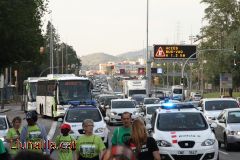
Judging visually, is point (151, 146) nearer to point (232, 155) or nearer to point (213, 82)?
point (232, 155)

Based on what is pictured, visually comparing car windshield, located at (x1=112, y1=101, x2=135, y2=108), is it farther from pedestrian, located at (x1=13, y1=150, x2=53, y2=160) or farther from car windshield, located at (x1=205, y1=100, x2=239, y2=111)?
pedestrian, located at (x1=13, y1=150, x2=53, y2=160)

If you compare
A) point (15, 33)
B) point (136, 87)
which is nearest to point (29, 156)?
point (15, 33)

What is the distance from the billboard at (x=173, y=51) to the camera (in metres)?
67.4

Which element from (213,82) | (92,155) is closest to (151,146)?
(92,155)

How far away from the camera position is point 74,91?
134 ft

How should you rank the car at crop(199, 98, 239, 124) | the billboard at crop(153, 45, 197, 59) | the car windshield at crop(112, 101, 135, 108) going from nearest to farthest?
the car at crop(199, 98, 239, 124) → the car windshield at crop(112, 101, 135, 108) → the billboard at crop(153, 45, 197, 59)

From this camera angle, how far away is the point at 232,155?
19.8 metres

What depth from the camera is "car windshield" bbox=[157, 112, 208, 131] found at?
15.8m

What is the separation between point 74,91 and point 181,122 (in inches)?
992

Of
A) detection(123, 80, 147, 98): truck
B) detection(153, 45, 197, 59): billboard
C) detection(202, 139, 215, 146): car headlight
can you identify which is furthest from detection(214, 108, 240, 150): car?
detection(123, 80, 147, 98): truck

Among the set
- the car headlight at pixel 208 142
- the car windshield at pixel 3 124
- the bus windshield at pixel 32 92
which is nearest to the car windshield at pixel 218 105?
the car windshield at pixel 3 124

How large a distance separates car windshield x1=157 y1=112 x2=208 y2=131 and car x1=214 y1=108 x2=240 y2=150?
510 cm

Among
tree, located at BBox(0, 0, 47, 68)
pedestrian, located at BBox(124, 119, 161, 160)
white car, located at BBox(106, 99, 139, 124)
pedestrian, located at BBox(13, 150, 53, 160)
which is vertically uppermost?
tree, located at BBox(0, 0, 47, 68)

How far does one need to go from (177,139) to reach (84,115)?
807cm
